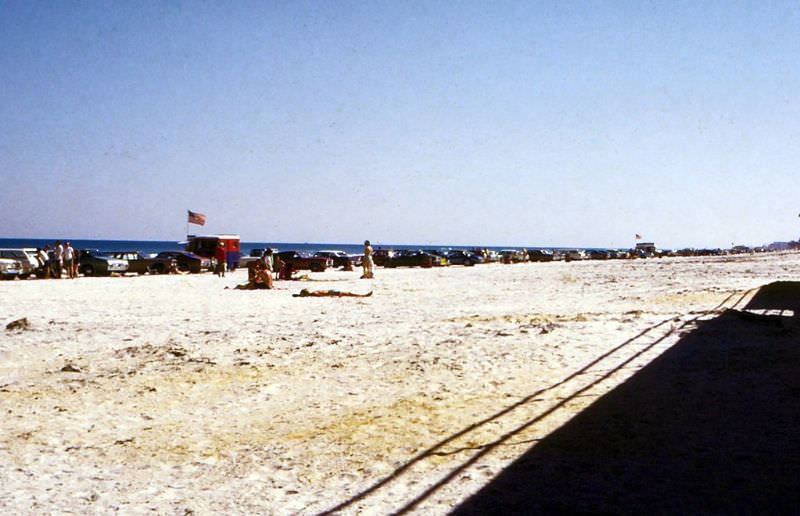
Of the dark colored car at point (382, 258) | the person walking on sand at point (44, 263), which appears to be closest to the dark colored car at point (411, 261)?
Result: the dark colored car at point (382, 258)

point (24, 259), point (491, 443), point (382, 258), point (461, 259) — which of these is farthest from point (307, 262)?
point (491, 443)

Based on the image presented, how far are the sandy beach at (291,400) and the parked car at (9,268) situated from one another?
15.1 m

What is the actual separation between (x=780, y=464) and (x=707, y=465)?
0.55m

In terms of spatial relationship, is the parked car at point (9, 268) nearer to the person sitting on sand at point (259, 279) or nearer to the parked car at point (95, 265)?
the parked car at point (95, 265)

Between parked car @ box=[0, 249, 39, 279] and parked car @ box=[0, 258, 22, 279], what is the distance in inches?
9.3

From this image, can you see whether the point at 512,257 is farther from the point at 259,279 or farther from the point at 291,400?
the point at 291,400

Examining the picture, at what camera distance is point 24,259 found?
98.5ft

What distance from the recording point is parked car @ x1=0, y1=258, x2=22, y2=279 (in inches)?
1117

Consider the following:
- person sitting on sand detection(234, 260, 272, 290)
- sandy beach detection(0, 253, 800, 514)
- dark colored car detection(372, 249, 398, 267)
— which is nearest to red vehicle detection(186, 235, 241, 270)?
dark colored car detection(372, 249, 398, 267)

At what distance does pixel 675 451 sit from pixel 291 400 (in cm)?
433

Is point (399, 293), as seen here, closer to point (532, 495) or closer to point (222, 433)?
point (222, 433)

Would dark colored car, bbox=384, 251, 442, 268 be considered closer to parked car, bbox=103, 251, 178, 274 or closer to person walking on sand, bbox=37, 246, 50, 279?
parked car, bbox=103, 251, 178, 274

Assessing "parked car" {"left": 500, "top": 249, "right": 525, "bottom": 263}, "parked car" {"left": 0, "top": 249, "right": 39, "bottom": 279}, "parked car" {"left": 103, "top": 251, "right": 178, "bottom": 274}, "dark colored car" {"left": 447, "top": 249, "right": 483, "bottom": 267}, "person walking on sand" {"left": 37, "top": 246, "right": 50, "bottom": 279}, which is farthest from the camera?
"parked car" {"left": 500, "top": 249, "right": 525, "bottom": 263}

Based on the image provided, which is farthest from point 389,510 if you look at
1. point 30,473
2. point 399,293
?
point 399,293
